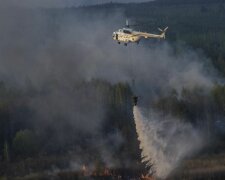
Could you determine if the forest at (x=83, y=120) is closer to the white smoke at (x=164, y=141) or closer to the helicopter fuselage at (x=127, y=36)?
the white smoke at (x=164, y=141)

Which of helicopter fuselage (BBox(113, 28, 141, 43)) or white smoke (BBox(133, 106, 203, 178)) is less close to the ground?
helicopter fuselage (BBox(113, 28, 141, 43))

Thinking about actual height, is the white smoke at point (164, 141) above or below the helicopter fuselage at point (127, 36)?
below

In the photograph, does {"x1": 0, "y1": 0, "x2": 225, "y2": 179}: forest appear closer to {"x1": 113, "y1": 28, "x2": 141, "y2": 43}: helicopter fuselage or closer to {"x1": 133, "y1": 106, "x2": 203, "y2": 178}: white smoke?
{"x1": 133, "y1": 106, "x2": 203, "y2": 178}: white smoke

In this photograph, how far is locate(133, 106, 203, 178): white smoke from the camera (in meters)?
91.8

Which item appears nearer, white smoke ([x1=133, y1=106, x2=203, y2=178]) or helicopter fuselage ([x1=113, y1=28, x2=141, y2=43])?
helicopter fuselage ([x1=113, y1=28, x2=141, y2=43])

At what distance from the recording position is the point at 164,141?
322 feet

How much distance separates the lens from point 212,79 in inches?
5231

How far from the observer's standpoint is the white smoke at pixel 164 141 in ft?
301

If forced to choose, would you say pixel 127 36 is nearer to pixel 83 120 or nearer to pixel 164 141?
pixel 164 141

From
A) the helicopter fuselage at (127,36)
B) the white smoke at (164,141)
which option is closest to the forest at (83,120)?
the white smoke at (164,141)

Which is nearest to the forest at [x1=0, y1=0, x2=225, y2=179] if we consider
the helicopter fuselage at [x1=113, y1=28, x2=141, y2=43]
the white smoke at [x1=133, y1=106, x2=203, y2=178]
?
the white smoke at [x1=133, y1=106, x2=203, y2=178]

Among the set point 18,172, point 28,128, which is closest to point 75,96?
point 28,128

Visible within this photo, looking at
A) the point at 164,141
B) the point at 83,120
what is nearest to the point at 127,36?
the point at 164,141

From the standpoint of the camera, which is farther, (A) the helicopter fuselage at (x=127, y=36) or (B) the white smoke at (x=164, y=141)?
(B) the white smoke at (x=164, y=141)
